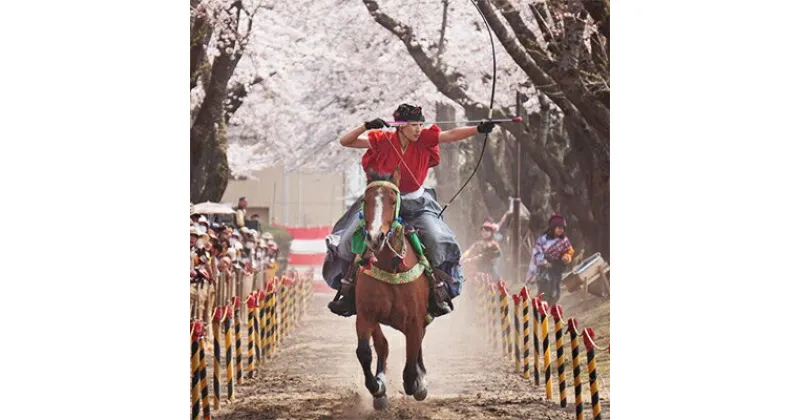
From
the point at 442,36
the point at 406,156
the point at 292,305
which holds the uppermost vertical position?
the point at 442,36

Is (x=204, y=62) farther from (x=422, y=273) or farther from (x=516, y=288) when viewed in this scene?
(x=516, y=288)

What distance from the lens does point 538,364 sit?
603cm

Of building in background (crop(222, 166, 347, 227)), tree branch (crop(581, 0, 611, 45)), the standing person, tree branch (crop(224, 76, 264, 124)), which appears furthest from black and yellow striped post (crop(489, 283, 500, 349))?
tree branch (crop(224, 76, 264, 124))

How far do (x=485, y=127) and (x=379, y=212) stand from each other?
0.86 meters

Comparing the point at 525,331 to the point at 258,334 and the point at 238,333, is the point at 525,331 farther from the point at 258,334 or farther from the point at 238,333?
the point at 238,333

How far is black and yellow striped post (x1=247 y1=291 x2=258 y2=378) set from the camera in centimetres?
603

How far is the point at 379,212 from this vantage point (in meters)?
5.73

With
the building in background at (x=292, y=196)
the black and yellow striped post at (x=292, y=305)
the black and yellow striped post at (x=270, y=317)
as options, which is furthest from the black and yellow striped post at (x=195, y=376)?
the building in background at (x=292, y=196)

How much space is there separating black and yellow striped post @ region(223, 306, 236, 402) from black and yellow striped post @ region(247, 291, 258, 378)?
0.40 ft

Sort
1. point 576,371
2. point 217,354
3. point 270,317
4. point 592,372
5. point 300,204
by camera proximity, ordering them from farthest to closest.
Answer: point 270,317, point 300,204, point 217,354, point 576,371, point 592,372

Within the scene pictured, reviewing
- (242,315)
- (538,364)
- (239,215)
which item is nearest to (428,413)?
(538,364)

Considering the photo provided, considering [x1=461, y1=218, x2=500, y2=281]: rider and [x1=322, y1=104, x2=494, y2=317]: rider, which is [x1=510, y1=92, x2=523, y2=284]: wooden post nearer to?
[x1=461, y1=218, x2=500, y2=281]: rider

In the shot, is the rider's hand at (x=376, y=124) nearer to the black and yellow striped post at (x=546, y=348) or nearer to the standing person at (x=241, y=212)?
the standing person at (x=241, y=212)

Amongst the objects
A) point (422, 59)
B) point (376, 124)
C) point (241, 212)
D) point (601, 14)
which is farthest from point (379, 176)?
point (601, 14)
